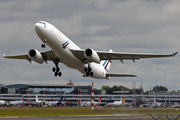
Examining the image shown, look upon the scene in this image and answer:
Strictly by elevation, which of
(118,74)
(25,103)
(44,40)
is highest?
(44,40)

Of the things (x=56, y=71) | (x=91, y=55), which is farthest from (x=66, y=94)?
(x=91, y=55)

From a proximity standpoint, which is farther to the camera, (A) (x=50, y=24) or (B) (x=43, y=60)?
(B) (x=43, y=60)

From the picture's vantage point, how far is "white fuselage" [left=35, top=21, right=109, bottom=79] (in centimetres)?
3706

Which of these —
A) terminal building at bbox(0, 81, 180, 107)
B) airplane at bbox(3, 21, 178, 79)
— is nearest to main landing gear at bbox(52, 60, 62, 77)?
airplane at bbox(3, 21, 178, 79)

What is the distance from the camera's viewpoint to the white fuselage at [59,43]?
122ft

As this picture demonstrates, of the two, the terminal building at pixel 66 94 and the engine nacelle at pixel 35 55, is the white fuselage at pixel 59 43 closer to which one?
the engine nacelle at pixel 35 55

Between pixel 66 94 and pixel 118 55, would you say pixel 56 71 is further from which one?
pixel 66 94

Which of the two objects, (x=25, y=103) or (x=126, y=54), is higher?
(x=126, y=54)

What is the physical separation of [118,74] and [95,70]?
5744mm

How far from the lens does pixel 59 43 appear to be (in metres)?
38.8

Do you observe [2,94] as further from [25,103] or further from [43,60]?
[43,60]

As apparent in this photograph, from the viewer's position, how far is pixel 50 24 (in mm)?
38375

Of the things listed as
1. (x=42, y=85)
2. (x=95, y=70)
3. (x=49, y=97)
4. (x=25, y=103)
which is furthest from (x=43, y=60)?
(x=42, y=85)

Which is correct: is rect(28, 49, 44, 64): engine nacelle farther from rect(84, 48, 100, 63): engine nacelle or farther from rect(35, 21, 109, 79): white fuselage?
rect(84, 48, 100, 63): engine nacelle
